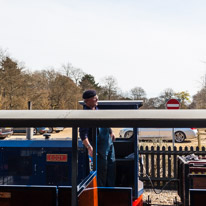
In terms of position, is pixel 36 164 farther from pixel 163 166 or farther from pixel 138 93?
pixel 138 93

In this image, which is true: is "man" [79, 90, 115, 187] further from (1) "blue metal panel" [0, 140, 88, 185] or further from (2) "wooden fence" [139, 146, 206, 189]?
(2) "wooden fence" [139, 146, 206, 189]

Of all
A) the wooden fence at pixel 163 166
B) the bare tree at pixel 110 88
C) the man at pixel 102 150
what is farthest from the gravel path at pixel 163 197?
the bare tree at pixel 110 88

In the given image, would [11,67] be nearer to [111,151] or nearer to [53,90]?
[53,90]

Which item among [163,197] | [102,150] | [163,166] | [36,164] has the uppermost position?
[102,150]

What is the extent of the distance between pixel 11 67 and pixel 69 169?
2455 centimetres

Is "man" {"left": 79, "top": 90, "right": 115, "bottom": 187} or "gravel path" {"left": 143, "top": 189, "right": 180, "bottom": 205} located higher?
"man" {"left": 79, "top": 90, "right": 115, "bottom": 187}

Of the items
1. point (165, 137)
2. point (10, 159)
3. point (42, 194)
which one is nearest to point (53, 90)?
point (165, 137)

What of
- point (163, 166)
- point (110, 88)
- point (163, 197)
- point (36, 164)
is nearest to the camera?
point (36, 164)

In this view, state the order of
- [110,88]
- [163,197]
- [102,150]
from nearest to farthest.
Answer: [102,150] → [163,197] → [110,88]

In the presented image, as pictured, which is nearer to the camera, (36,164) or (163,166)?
(36,164)

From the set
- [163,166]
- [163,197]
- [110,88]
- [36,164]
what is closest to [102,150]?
[36,164]

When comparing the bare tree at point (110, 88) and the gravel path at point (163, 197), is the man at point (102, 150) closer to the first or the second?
the gravel path at point (163, 197)

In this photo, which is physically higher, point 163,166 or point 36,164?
point 36,164

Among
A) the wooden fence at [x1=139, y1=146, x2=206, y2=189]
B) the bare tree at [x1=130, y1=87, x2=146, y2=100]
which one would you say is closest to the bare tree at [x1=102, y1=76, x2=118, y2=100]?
the bare tree at [x1=130, y1=87, x2=146, y2=100]
